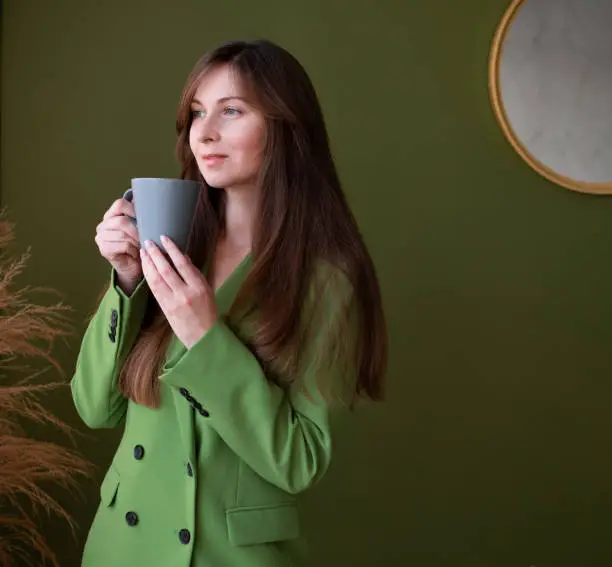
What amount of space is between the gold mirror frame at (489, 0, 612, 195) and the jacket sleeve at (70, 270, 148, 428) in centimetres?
135

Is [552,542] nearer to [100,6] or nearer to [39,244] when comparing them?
[39,244]

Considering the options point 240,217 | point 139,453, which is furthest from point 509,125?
point 139,453

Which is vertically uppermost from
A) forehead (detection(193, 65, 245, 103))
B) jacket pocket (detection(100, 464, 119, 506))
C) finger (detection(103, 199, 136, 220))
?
forehead (detection(193, 65, 245, 103))

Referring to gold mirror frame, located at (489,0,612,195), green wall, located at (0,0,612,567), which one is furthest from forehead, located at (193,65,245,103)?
gold mirror frame, located at (489,0,612,195)

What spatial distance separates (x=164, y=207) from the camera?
102cm

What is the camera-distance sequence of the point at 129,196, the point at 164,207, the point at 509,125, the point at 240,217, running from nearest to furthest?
the point at 164,207
the point at 129,196
the point at 240,217
the point at 509,125

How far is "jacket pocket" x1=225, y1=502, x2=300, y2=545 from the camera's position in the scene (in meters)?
1.08

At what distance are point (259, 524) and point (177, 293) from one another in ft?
1.06

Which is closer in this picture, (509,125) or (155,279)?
(155,279)

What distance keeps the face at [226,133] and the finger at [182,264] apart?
0.51 ft

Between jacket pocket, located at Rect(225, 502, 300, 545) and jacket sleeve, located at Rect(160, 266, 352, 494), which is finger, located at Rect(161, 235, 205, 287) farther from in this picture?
jacket pocket, located at Rect(225, 502, 300, 545)

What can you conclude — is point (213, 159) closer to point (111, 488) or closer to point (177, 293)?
point (177, 293)

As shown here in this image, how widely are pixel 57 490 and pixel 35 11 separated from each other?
4.00 ft

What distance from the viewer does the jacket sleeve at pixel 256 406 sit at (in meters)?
1.03
